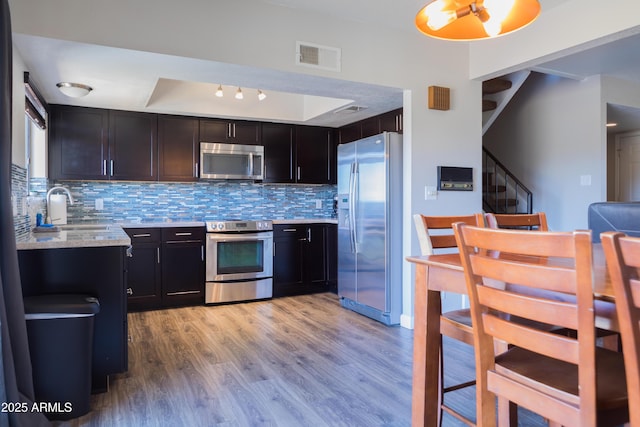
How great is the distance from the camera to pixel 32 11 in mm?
2520

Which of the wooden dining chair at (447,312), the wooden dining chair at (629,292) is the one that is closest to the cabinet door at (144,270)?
the wooden dining chair at (447,312)

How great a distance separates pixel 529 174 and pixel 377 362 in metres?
3.84

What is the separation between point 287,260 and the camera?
507 cm

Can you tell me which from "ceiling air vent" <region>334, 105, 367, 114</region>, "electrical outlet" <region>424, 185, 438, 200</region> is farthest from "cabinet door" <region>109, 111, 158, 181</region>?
"electrical outlet" <region>424, 185, 438, 200</region>

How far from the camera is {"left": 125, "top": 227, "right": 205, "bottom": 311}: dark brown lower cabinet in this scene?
4355 mm

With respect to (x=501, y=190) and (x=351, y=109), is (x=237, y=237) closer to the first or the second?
(x=351, y=109)

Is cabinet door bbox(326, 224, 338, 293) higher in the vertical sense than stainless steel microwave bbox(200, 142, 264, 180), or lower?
lower

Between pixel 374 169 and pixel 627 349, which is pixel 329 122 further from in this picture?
pixel 627 349

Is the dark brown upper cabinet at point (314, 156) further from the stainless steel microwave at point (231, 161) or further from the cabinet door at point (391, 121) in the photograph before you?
the cabinet door at point (391, 121)

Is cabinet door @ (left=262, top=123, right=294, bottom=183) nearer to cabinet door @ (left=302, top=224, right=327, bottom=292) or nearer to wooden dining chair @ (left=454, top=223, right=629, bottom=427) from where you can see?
cabinet door @ (left=302, top=224, right=327, bottom=292)

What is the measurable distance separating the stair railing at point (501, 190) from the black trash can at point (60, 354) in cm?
500

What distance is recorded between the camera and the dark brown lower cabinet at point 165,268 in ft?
14.3

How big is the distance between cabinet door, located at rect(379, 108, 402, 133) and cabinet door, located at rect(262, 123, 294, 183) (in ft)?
4.11

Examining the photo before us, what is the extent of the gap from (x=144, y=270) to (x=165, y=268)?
0.21 meters
